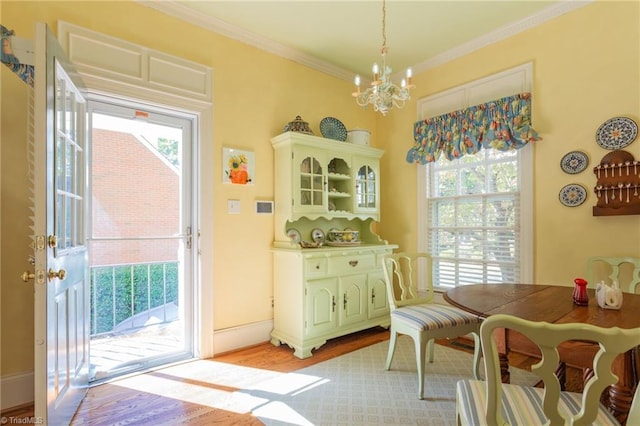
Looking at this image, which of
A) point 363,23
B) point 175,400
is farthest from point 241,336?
point 363,23

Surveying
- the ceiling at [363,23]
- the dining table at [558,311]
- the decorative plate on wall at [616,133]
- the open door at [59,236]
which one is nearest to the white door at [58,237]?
the open door at [59,236]

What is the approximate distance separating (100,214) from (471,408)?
2.66m

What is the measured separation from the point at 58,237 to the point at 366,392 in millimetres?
2076

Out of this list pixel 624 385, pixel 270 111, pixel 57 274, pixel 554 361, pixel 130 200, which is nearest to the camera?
pixel 554 361

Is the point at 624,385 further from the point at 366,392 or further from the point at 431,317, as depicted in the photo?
the point at 366,392

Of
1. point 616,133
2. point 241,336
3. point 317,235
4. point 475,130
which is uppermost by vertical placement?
point 475,130

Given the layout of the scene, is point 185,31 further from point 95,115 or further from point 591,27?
point 591,27

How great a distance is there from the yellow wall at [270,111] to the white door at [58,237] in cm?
37

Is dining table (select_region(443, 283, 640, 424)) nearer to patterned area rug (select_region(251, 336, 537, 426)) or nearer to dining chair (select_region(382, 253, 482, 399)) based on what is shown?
dining chair (select_region(382, 253, 482, 399))

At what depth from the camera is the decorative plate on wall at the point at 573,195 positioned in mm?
2510

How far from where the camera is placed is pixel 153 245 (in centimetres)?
267

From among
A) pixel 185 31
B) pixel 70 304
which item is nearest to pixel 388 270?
pixel 70 304

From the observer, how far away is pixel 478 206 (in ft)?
10.4

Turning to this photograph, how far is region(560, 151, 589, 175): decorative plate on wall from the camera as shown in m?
2.50
